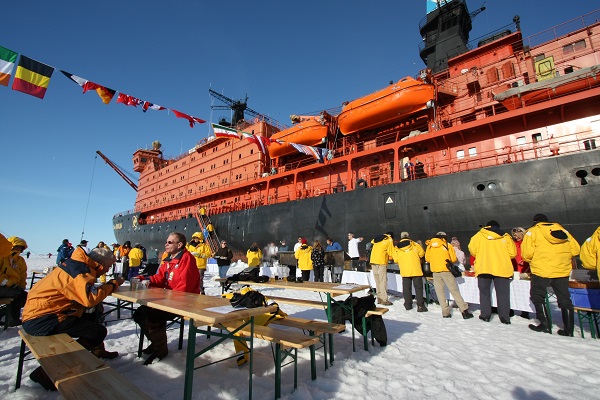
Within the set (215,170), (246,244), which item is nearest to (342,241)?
(246,244)

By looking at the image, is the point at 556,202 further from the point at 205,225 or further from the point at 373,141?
the point at 205,225

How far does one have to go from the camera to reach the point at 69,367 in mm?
1715

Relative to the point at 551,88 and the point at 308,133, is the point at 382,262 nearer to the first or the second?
the point at 551,88

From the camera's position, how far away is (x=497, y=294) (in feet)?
14.9

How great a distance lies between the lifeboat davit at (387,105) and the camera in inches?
414

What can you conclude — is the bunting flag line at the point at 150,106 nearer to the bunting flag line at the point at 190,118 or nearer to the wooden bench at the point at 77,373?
the bunting flag line at the point at 190,118

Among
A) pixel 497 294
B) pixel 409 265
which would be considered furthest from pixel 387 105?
pixel 497 294

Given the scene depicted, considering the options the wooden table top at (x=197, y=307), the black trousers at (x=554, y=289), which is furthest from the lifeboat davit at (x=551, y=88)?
the wooden table top at (x=197, y=307)

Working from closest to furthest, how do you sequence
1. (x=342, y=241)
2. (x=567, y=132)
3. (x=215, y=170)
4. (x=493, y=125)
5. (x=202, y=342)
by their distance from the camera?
(x=202, y=342) → (x=567, y=132) → (x=493, y=125) → (x=342, y=241) → (x=215, y=170)

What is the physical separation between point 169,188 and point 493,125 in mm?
24190

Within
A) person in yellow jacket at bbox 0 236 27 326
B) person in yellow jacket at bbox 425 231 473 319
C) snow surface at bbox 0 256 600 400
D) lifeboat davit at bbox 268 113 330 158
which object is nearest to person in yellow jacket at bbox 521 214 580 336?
snow surface at bbox 0 256 600 400

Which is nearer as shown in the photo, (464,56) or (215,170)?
(464,56)

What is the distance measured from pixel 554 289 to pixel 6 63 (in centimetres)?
1014

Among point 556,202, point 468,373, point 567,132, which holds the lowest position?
point 468,373
